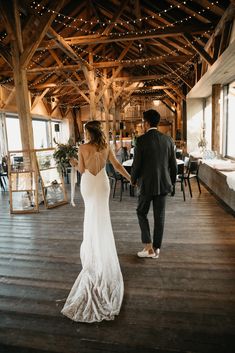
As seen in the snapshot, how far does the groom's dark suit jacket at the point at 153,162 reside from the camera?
2658 millimetres

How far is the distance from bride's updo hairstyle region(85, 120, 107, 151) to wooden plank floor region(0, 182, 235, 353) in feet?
4.63

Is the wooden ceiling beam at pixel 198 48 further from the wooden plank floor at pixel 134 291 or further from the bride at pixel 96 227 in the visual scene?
the bride at pixel 96 227

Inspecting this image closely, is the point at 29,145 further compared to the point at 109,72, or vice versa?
the point at 109,72

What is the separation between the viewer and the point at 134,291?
238 centimetres

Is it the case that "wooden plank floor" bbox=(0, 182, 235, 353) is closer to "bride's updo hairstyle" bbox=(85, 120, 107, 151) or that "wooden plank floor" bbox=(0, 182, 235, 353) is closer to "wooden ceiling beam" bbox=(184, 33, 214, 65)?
"bride's updo hairstyle" bbox=(85, 120, 107, 151)

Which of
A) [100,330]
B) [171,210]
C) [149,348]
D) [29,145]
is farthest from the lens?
[29,145]

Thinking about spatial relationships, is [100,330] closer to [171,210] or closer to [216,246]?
[216,246]

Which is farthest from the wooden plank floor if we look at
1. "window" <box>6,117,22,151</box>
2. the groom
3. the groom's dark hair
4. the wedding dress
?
"window" <box>6,117,22,151</box>

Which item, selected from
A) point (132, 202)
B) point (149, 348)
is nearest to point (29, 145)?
point (132, 202)

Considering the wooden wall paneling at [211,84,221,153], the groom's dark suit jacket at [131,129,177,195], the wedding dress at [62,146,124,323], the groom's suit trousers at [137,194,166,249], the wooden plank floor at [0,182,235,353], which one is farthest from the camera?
the wooden wall paneling at [211,84,221,153]

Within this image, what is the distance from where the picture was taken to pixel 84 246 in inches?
96.6

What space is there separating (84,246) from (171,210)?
108 inches

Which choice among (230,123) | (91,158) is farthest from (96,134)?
(230,123)

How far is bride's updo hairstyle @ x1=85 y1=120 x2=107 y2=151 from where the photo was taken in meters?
2.34
